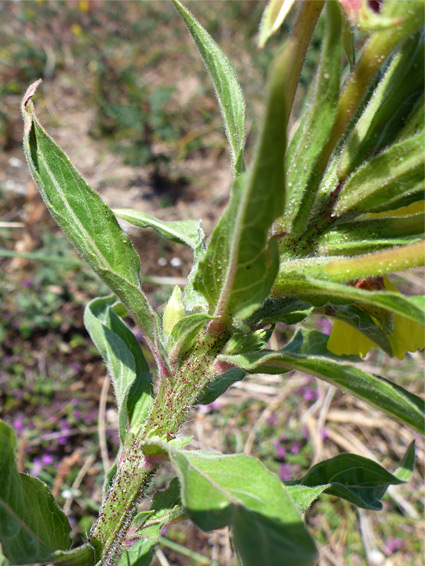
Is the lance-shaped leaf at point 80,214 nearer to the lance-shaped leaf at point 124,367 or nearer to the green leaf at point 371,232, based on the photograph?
the lance-shaped leaf at point 124,367

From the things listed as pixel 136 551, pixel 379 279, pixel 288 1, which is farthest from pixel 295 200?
pixel 136 551

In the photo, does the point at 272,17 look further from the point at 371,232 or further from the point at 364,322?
the point at 364,322

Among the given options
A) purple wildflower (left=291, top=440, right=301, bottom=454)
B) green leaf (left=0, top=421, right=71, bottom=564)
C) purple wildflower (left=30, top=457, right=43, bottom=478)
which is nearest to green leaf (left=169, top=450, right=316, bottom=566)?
green leaf (left=0, top=421, right=71, bottom=564)

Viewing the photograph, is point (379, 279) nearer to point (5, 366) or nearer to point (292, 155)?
point (292, 155)

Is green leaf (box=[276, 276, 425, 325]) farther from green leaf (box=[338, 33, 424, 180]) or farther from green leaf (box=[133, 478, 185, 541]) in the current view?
green leaf (box=[133, 478, 185, 541])

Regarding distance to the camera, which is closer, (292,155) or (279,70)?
(279,70)

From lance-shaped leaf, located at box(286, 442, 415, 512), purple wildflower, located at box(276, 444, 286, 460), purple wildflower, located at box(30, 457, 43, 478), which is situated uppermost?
lance-shaped leaf, located at box(286, 442, 415, 512)
